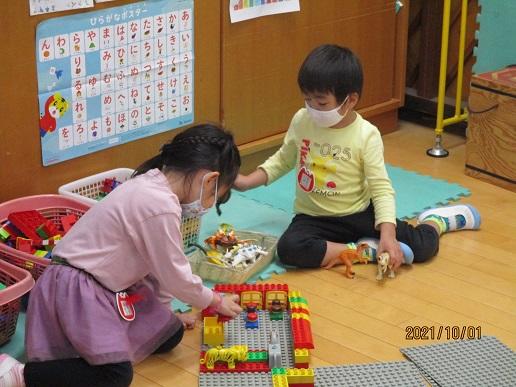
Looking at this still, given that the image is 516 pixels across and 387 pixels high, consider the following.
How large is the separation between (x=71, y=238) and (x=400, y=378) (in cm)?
70

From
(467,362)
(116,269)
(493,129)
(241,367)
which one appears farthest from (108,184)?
(493,129)

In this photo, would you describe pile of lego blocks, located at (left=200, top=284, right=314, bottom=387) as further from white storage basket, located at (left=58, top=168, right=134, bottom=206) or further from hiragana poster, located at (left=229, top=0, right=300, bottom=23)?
hiragana poster, located at (left=229, top=0, right=300, bottom=23)

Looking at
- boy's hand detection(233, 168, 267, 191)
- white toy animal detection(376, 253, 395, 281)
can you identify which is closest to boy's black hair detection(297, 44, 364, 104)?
boy's hand detection(233, 168, 267, 191)

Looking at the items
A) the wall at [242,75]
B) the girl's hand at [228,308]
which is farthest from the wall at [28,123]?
the girl's hand at [228,308]

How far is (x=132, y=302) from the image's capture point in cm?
180

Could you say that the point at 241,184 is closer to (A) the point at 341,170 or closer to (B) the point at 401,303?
(A) the point at 341,170

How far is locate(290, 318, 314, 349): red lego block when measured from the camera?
185 centimetres

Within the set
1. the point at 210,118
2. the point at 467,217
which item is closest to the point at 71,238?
the point at 210,118

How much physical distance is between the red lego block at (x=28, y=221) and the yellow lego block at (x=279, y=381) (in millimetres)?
691

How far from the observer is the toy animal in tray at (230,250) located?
2.22 m

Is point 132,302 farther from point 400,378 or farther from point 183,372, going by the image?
point 400,378

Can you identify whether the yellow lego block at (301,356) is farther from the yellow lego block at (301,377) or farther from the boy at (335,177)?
the boy at (335,177)

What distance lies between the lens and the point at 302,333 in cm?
189

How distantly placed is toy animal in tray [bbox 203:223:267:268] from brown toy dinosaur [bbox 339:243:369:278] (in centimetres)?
20
